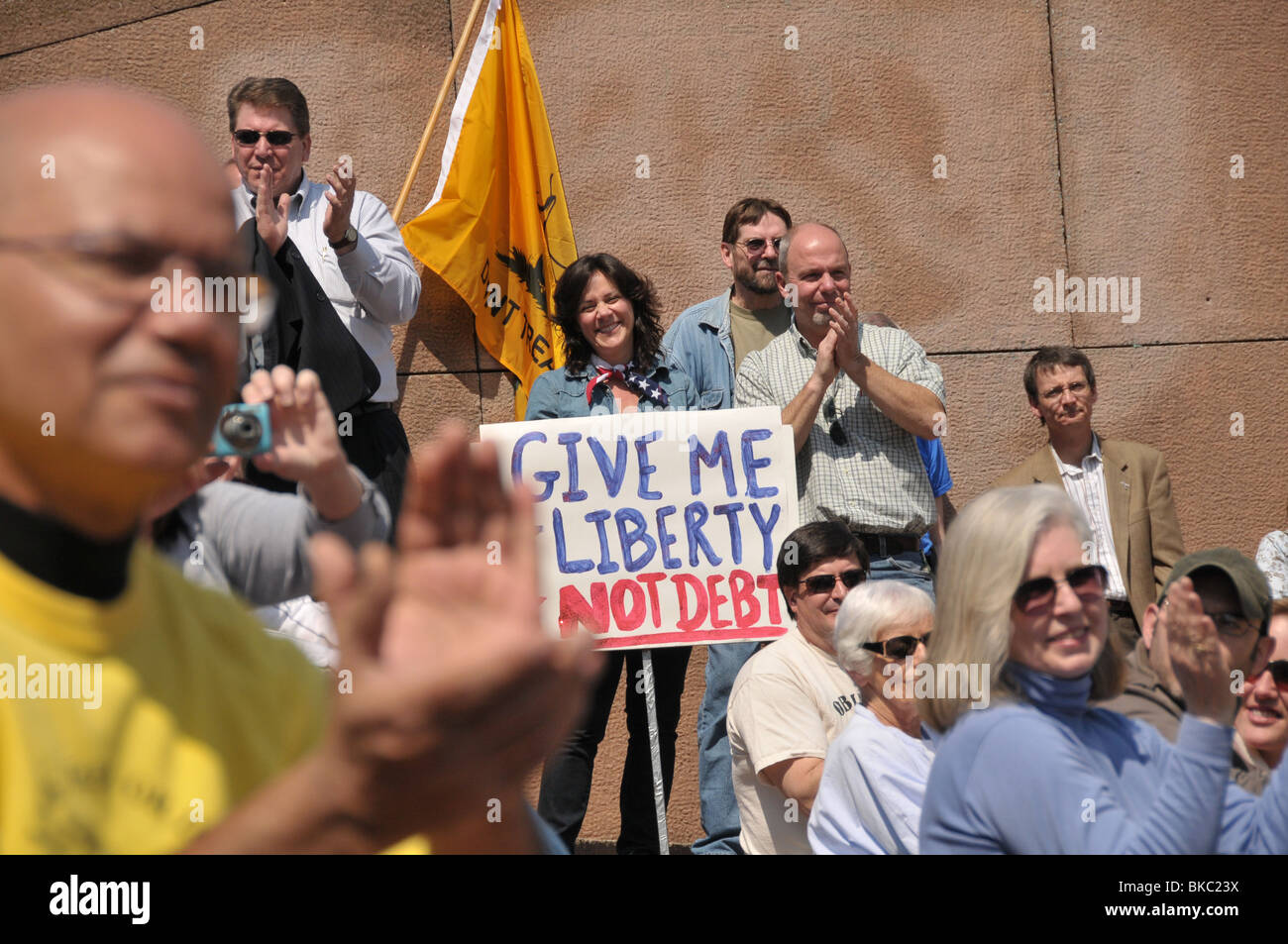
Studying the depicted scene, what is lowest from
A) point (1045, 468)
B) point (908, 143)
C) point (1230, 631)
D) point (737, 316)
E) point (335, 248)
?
point (1230, 631)

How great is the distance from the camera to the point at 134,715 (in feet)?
2.88

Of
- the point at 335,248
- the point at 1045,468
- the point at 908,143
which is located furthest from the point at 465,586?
the point at 908,143

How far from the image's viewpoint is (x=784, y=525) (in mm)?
4648

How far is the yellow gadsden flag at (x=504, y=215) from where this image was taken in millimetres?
6348

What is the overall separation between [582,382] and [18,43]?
3.70 m

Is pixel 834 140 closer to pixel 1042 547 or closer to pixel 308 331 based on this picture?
pixel 308 331

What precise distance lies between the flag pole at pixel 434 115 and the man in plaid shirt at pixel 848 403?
2.05 m

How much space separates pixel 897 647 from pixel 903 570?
3.90 ft

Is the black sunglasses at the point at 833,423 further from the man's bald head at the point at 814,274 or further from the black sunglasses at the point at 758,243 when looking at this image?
the black sunglasses at the point at 758,243

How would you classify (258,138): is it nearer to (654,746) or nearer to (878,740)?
(654,746)

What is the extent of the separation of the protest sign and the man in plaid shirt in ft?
0.63

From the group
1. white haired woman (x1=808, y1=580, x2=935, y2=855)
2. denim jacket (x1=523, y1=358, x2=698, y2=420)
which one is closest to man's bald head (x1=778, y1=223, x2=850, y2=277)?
denim jacket (x1=523, y1=358, x2=698, y2=420)

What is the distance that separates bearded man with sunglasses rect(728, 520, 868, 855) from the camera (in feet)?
12.5
